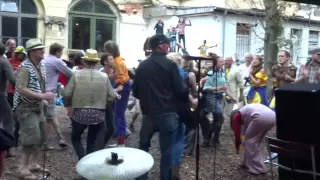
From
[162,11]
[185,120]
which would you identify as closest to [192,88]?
[185,120]

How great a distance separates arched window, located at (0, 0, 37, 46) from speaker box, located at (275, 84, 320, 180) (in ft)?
55.5

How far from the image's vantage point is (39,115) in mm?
6098

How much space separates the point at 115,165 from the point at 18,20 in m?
18.7

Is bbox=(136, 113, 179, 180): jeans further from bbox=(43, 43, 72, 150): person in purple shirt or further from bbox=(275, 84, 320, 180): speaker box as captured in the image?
bbox=(43, 43, 72, 150): person in purple shirt

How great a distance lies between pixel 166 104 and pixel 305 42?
58.3 feet

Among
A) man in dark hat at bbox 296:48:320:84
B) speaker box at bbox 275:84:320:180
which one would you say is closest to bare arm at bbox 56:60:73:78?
speaker box at bbox 275:84:320:180

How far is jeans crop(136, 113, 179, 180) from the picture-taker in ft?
19.0

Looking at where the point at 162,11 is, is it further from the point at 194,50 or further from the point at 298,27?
the point at 298,27

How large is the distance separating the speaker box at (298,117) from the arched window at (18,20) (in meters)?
16.9

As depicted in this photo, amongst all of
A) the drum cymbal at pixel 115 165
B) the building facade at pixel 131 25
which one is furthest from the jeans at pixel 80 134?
the building facade at pixel 131 25

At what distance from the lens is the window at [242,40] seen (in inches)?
783

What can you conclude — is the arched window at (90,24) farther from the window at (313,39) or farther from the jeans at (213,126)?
the jeans at (213,126)

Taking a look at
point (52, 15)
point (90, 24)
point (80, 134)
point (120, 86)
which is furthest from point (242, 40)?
point (80, 134)

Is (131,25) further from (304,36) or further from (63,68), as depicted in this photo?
(63,68)
